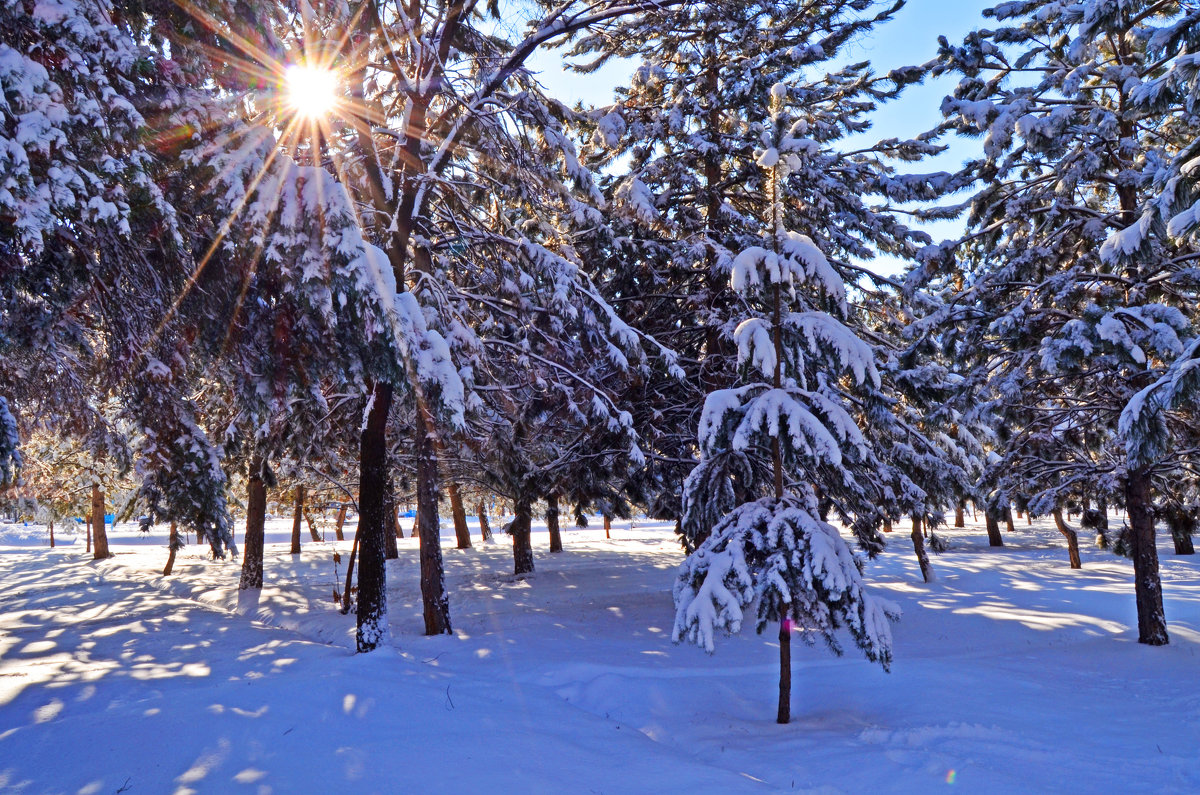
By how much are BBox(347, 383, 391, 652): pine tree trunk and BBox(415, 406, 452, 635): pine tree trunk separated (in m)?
1.41

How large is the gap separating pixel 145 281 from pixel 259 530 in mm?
14599

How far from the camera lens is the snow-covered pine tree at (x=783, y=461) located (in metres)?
7.19

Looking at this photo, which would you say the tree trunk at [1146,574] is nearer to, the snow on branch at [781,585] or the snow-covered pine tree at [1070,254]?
the snow-covered pine tree at [1070,254]

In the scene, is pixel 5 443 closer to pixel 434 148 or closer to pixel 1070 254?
pixel 434 148

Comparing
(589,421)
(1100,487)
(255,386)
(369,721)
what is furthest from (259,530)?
(1100,487)

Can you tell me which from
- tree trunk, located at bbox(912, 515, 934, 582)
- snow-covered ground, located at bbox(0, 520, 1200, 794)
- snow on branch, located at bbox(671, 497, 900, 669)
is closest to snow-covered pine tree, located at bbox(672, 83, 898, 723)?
snow on branch, located at bbox(671, 497, 900, 669)

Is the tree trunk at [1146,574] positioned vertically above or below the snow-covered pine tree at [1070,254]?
below

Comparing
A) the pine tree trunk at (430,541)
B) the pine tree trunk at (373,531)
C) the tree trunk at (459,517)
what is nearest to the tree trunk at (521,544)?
the tree trunk at (459,517)

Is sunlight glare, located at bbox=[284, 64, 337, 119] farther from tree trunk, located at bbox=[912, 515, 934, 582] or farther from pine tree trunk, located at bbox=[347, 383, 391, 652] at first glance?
tree trunk, located at bbox=[912, 515, 934, 582]

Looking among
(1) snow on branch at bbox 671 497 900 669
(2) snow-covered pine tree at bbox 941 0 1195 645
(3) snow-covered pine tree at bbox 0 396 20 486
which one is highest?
(2) snow-covered pine tree at bbox 941 0 1195 645

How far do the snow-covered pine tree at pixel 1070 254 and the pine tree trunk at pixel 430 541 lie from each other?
1065cm

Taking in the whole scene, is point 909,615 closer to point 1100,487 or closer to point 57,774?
point 1100,487

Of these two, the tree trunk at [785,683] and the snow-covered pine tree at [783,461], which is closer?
the snow-covered pine tree at [783,461]

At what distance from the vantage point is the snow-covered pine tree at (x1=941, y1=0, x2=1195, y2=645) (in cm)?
1070
